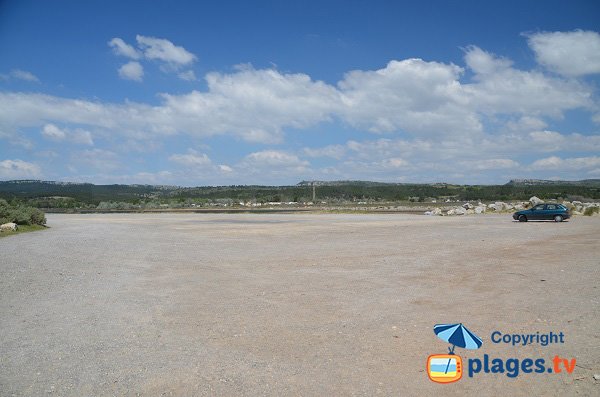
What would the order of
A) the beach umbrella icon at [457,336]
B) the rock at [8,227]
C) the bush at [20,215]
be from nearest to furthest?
the beach umbrella icon at [457,336], the rock at [8,227], the bush at [20,215]

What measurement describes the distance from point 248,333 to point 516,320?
13.5 feet

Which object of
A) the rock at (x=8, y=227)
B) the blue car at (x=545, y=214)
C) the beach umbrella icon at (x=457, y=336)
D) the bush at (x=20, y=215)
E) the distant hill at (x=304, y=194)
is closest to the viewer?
the beach umbrella icon at (x=457, y=336)

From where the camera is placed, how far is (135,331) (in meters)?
7.05

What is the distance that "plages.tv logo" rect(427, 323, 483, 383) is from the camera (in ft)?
17.7

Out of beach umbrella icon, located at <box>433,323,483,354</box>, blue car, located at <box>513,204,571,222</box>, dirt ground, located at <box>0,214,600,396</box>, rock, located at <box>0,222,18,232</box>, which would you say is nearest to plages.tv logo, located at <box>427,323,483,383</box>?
beach umbrella icon, located at <box>433,323,483,354</box>

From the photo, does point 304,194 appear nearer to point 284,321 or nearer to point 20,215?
point 20,215

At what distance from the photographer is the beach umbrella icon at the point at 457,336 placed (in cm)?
626

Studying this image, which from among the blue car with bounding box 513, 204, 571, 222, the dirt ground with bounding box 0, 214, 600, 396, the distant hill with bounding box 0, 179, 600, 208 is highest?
the distant hill with bounding box 0, 179, 600, 208

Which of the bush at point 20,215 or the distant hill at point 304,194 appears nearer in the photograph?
the bush at point 20,215

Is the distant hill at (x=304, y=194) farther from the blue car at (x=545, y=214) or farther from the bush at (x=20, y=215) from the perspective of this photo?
the bush at (x=20, y=215)

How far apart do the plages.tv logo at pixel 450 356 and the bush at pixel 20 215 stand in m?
30.0

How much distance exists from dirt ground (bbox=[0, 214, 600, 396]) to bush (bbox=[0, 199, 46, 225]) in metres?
18.5
